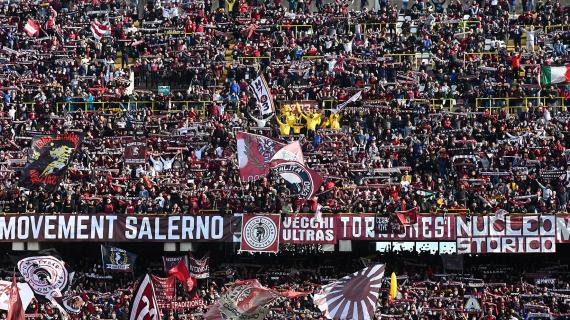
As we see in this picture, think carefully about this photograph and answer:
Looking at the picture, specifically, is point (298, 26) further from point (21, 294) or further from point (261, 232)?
Answer: point (21, 294)

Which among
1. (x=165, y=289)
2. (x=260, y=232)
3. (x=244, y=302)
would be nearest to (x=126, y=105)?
(x=260, y=232)

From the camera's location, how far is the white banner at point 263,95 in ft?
196

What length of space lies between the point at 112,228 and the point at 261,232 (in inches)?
207

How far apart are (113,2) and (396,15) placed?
41.9 feet

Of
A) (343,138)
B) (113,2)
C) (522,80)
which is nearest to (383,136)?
(343,138)

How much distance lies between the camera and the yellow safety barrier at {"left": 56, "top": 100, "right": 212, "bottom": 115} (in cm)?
6169

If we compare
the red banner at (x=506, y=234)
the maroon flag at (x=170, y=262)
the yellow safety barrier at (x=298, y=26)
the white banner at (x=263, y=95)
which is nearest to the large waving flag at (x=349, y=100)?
the white banner at (x=263, y=95)

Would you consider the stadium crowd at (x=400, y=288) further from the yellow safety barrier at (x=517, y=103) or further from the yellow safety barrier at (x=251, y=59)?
the yellow safety barrier at (x=251, y=59)

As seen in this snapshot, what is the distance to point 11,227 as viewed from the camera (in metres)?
54.1

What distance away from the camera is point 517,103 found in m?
61.1

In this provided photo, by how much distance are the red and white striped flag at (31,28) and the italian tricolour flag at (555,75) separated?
70.9 ft

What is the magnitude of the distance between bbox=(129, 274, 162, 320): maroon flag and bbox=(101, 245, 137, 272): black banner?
69.2ft

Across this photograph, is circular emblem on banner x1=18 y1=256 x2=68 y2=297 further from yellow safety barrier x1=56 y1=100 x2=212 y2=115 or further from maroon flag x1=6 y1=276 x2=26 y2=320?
yellow safety barrier x1=56 y1=100 x2=212 y2=115

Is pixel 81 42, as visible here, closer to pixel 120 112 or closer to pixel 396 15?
pixel 120 112
